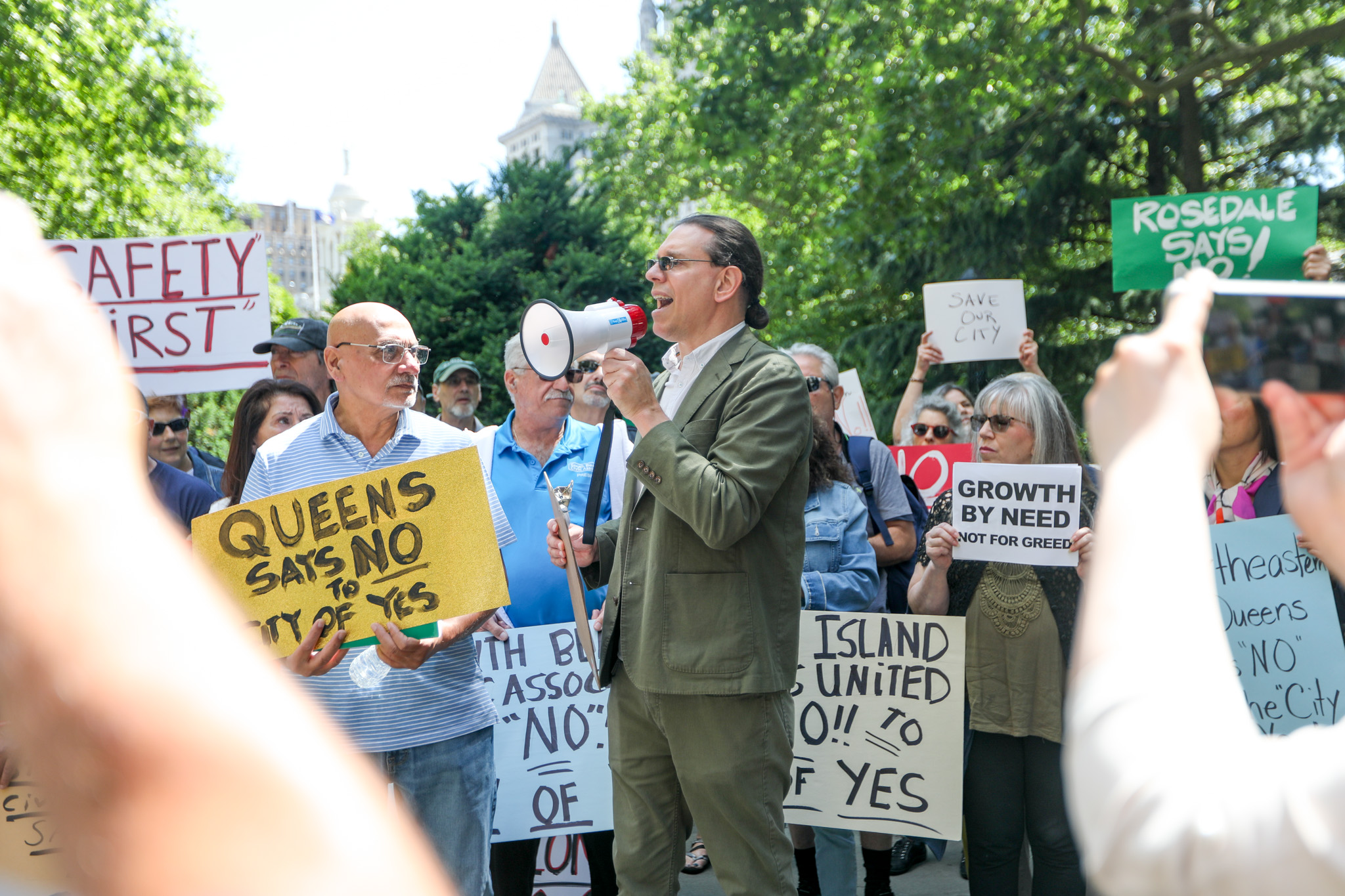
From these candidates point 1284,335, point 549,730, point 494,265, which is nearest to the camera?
point 1284,335

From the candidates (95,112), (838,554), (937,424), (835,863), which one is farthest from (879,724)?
(95,112)

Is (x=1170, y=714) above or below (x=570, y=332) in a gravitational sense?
below

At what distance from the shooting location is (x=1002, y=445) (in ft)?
12.6

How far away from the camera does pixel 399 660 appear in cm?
286

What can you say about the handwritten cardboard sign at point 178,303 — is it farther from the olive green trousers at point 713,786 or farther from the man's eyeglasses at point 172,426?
the olive green trousers at point 713,786

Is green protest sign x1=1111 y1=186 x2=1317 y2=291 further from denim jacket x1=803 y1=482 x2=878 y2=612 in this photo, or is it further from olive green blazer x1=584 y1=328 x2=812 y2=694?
olive green blazer x1=584 y1=328 x2=812 y2=694

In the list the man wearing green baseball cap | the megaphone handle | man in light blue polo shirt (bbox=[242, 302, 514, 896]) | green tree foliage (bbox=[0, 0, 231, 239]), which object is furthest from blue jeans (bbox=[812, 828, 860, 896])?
green tree foliage (bbox=[0, 0, 231, 239])

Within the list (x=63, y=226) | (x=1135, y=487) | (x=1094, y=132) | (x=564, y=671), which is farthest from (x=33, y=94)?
(x=1135, y=487)

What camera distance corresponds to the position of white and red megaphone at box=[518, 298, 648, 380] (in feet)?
9.60

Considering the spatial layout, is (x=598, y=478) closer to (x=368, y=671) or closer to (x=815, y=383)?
(x=368, y=671)

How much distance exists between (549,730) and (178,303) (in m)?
3.02

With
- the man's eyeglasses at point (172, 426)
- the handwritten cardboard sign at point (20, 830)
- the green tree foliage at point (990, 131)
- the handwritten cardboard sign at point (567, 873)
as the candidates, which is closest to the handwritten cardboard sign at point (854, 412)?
the handwritten cardboard sign at point (567, 873)

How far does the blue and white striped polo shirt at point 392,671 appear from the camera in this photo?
2.96 meters

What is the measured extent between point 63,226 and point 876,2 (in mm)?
12955
